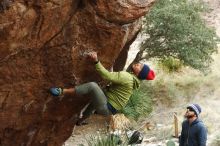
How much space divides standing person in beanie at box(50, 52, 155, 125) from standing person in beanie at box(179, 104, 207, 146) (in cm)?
97

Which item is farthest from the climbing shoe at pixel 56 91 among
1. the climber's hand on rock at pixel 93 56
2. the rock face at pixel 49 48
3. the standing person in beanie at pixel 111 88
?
the climber's hand on rock at pixel 93 56

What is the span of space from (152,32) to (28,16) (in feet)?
32.9

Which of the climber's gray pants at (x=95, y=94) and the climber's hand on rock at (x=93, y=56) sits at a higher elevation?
the climber's hand on rock at (x=93, y=56)

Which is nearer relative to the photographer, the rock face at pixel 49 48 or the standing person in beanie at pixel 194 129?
the rock face at pixel 49 48

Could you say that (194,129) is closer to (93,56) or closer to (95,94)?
(95,94)

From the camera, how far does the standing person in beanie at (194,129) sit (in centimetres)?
763

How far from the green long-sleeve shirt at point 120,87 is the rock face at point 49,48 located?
1.18 ft

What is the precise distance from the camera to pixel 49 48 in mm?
7738

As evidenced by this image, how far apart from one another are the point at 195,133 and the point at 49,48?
265 cm

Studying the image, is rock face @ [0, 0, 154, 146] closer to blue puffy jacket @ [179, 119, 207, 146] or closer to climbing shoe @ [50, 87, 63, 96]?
climbing shoe @ [50, 87, 63, 96]

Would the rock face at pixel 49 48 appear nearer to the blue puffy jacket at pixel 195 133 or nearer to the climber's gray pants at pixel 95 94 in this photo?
the climber's gray pants at pixel 95 94

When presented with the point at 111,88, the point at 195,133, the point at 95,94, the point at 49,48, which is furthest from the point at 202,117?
the point at 49,48

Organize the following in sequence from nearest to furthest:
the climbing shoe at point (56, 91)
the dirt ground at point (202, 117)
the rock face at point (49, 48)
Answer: the rock face at point (49, 48) → the climbing shoe at point (56, 91) → the dirt ground at point (202, 117)

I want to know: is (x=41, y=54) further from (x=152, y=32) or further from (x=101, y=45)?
(x=152, y=32)
